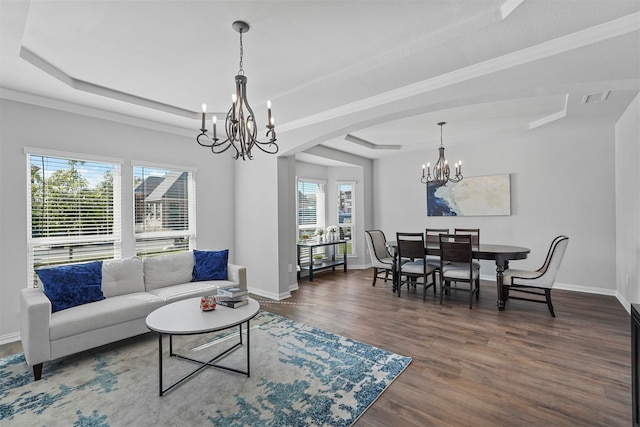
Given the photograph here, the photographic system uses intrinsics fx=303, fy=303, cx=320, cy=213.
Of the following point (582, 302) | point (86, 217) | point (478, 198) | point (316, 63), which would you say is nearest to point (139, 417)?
point (86, 217)

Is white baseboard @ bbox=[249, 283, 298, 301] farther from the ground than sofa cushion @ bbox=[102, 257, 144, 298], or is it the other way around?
sofa cushion @ bbox=[102, 257, 144, 298]

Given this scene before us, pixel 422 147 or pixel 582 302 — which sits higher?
pixel 422 147

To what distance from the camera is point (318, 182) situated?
23.6 feet

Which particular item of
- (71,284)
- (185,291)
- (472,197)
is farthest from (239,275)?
(472,197)

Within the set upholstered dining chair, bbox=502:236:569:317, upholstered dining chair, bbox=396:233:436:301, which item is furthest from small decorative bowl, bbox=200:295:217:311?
upholstered dining chair, bbox=502:236:569:317

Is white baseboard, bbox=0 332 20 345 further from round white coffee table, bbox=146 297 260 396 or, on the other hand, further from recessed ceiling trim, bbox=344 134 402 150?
recessed ceiling trim, bbox=344 134 402 150

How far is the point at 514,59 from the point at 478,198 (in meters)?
3.70

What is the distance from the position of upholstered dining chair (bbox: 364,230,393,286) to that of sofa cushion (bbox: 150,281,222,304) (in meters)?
2.59

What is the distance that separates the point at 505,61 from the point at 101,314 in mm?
4268

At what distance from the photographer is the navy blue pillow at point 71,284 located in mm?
2832

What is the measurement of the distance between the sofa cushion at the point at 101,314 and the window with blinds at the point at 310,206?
12.9 ft

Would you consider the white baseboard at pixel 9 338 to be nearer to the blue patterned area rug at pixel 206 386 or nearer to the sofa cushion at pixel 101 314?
the blue patterned area rug at pixel 206 386

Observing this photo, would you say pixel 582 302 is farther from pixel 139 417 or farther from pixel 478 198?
pixel 139 417

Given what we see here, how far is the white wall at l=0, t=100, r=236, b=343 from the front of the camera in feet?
10.5
